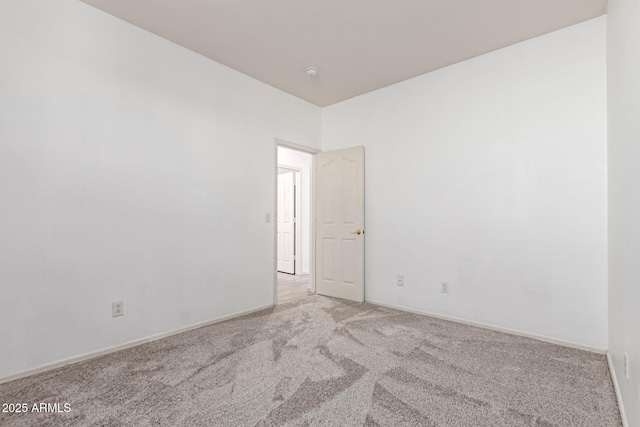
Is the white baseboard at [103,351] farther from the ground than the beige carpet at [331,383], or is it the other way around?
the white baseboard at [103,351]

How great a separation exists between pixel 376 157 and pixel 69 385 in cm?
357

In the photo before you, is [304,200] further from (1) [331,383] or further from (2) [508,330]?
(1) [331,383]

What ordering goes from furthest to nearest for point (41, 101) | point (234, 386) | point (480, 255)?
1. point (480, 255)
2. point (41, 101)
3. point (234, 386)

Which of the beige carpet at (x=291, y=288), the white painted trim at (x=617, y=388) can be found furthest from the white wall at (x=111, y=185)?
the white painted trim at (x=617, y=388)

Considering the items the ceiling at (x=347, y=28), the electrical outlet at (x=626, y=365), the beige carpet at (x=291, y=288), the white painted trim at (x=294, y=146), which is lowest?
the beige carpet at (x=291, y=288)

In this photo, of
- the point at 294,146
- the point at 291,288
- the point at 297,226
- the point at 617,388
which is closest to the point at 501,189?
the point at 617,388

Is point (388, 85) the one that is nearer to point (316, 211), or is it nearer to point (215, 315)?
point (316, 211)

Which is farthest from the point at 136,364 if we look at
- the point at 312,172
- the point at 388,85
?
the point at 388,85

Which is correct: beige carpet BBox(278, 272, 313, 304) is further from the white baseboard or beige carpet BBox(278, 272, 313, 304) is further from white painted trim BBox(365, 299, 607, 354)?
white painted trim BBox(365, 299, 607, 354)

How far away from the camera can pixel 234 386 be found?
1.95 metres

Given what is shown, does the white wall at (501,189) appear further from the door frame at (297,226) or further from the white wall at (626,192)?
the door frame at (297,226)

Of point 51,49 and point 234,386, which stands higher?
point 51,49

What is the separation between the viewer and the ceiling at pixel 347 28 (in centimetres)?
238

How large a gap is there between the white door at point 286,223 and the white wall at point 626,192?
472 centimetres
